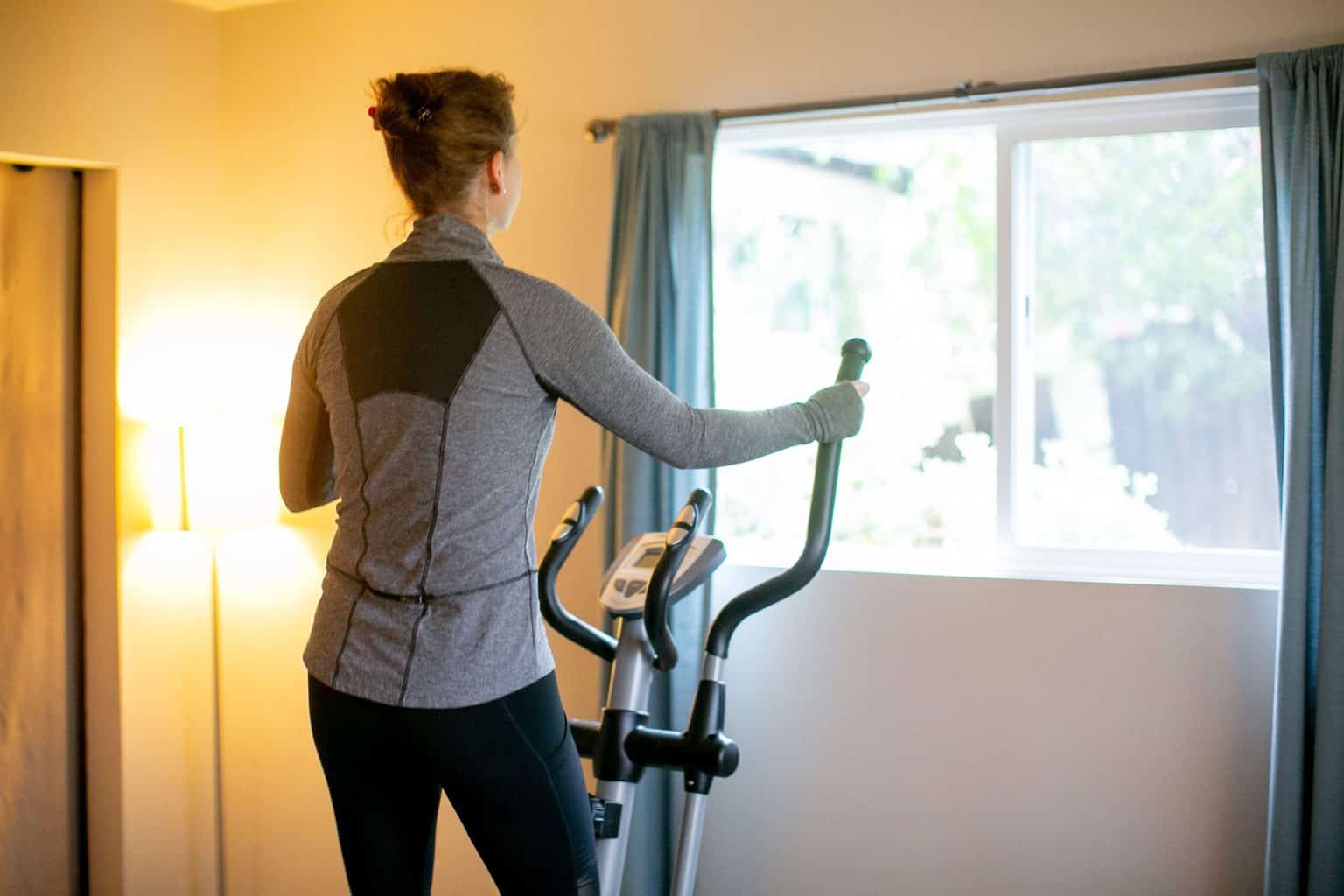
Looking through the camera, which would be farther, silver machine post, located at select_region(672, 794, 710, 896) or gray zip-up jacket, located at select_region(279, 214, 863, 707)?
silver machine post, located at select_region(672, 794, 710, 896)

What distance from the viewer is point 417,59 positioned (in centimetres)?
332

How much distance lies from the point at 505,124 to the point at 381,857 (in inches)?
37.6

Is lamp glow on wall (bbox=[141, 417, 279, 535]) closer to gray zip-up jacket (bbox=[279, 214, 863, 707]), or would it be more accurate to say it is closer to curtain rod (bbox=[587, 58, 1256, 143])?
curtain rod (bbox=[587, 58, 1256, 143])

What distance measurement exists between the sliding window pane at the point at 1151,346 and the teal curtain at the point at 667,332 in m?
0.80

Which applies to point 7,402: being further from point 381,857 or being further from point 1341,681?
point 1341,681

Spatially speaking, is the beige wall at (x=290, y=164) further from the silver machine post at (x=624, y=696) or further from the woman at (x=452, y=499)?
the woman at (x=452, y=499)

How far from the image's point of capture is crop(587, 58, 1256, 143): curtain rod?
2.45 metres

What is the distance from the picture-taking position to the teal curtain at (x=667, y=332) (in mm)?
2852

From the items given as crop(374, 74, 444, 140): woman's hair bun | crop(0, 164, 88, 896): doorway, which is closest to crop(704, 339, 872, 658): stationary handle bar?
crop(374, 74, 444, 140): woman's hair bun

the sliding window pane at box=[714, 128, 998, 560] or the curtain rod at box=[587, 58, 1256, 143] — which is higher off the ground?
the curtain rod at box=[587, 58, 1256, 143]

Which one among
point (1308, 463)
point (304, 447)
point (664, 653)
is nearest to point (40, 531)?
point (304, 447)

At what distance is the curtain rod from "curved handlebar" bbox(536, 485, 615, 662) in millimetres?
1233

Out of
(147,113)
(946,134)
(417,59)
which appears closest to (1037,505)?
(946,134)

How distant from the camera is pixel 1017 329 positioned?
2797 millimetres
